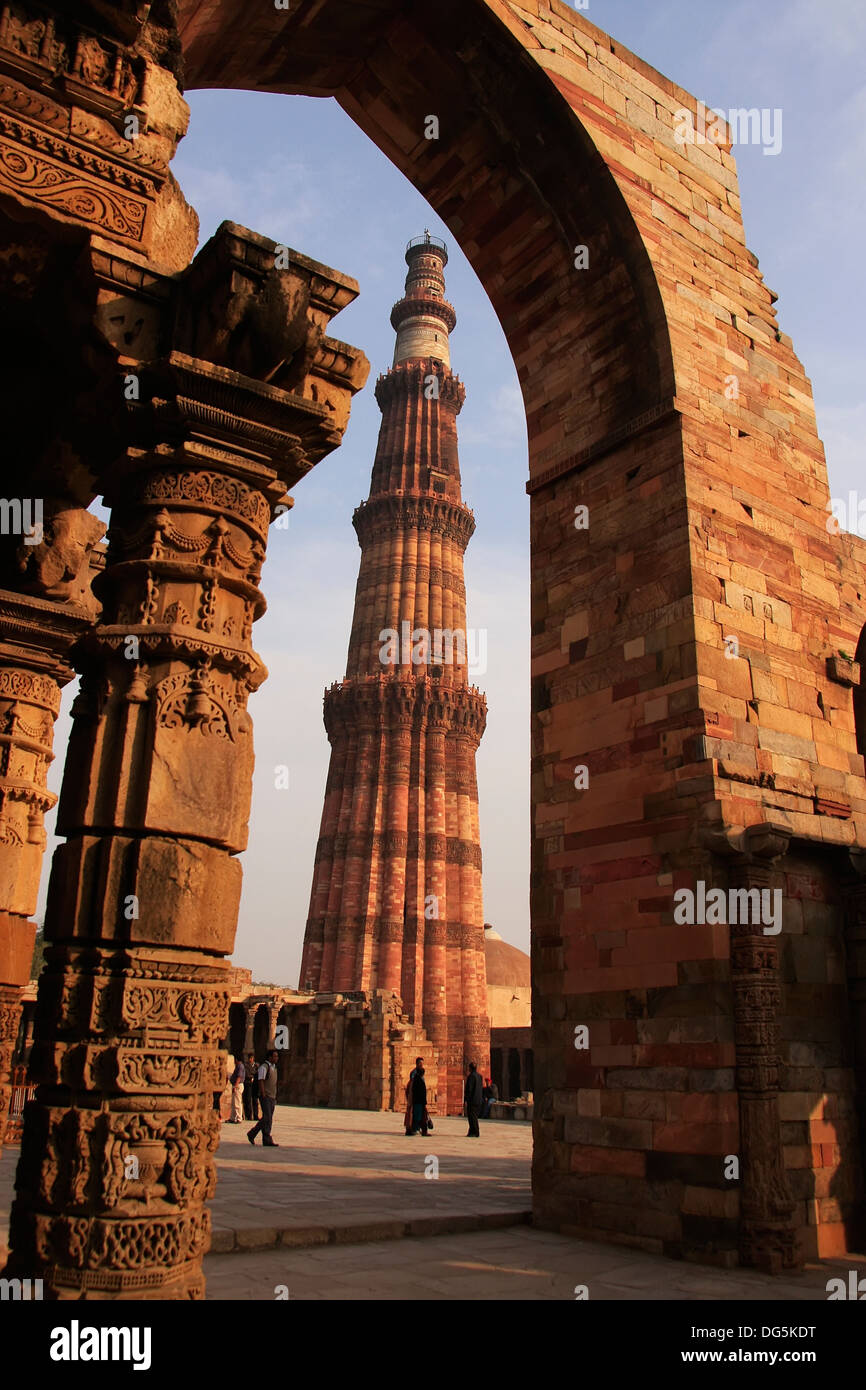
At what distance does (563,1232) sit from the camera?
6.84 meters

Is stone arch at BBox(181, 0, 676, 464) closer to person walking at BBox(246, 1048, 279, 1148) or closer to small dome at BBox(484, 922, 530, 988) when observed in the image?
person walking at BBox(246, 1048, 279, 1148)

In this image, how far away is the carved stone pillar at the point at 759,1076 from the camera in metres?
5.76

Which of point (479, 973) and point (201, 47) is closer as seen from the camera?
point (201, 47)

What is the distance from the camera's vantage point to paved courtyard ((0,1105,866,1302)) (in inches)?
191

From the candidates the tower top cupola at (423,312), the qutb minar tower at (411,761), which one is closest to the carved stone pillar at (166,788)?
Result: the qutb minar tower at (411,761)

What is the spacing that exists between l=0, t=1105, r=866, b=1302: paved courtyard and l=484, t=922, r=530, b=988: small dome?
129 feet

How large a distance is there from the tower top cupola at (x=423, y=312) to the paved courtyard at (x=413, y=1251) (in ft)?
125

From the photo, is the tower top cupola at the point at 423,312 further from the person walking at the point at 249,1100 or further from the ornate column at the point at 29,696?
the ornate column at the point at 29,696

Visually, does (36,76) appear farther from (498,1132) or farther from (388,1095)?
(388,1095)

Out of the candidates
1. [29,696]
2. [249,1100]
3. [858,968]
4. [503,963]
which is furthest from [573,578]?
→ [503,963]

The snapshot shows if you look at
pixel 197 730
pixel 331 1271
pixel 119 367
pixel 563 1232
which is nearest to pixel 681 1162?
pixel 563 1232

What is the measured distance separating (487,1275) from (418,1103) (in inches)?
417

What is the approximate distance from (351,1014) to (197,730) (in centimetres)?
2405

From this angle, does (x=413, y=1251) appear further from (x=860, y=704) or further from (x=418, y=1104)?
(x=418, y=1104)
